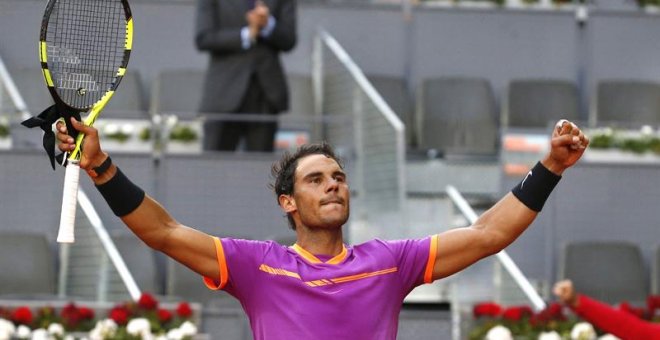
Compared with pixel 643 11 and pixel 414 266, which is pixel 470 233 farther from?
pixel 643 11

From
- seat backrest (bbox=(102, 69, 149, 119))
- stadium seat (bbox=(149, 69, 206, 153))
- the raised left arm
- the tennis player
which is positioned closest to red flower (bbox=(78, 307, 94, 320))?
seat backrest (bbox=(102, 69, 149, 119))

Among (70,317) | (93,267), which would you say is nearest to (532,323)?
(70,317)

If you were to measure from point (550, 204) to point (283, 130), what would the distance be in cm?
230

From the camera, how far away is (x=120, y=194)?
19.7 ft

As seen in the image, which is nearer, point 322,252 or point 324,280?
point 324,280

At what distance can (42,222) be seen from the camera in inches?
518

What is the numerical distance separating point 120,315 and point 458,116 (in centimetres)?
485

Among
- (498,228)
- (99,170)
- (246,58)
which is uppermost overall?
(246,58)

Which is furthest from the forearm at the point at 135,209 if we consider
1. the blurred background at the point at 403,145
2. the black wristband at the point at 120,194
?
the blurred background at the point at 403,145

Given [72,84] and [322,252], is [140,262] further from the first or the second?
[72,84]

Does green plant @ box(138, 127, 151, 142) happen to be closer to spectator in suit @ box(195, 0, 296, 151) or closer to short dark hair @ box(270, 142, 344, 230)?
spectator in suit @ box(195, 0, 296, 151)

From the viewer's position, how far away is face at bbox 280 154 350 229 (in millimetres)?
6254

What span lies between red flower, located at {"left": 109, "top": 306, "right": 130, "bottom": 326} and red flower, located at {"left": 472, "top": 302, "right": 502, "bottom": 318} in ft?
7.68

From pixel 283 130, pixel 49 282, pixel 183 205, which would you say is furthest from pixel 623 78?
pixel 49 282
